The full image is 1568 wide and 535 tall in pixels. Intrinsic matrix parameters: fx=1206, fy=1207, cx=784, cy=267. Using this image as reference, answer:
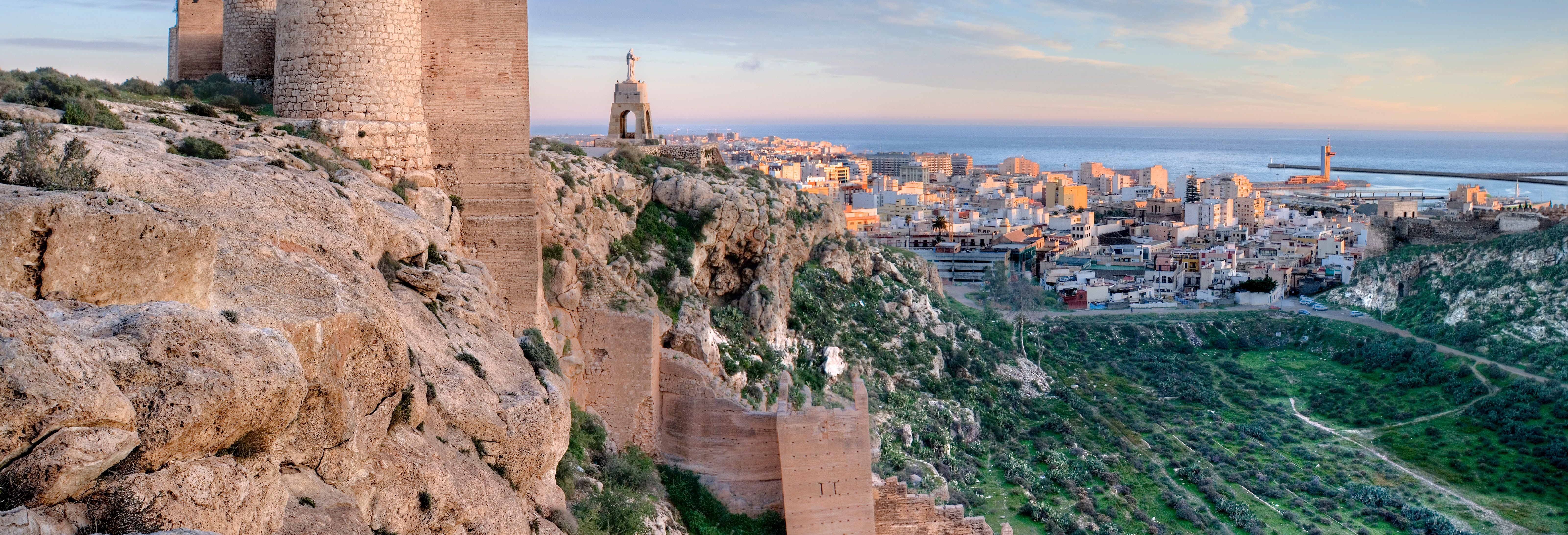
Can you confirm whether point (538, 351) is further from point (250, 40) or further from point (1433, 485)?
point (1433, 485)

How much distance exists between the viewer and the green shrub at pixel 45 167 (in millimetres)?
4961

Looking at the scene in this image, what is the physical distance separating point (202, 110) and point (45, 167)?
5.08m

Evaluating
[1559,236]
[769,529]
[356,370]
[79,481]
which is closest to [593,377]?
[769,529]

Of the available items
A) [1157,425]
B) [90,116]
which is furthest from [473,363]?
[1157,425]

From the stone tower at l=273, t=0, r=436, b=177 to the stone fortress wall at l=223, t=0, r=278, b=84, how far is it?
1.45 m

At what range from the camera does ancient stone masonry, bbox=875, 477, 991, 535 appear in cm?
1370

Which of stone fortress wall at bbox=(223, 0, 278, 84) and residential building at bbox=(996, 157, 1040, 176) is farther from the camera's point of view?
residential building at bbox=(996, 157, 1040, 176)

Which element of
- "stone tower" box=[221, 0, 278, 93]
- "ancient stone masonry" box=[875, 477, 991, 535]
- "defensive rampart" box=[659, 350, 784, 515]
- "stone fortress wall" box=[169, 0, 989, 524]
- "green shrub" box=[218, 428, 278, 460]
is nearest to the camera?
"green shrub" box=[218, 428, 278, 460]

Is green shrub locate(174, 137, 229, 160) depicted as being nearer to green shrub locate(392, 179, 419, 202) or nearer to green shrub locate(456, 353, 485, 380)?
green shrub locate(392, 179, 419, 202)

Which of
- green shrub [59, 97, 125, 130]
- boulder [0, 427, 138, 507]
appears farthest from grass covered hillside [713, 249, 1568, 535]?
boulder [0, 427, 138, 507]

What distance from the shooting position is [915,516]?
1388 centimetres

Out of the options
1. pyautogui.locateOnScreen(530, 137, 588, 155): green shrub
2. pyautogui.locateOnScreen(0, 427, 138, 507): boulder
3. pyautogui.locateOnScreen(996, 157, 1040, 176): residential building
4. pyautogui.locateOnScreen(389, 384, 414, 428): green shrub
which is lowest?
pyautogui.locateOnScreen(389, 384, 414, 428): green shrub

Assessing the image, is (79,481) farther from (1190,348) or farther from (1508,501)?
(1190,348)

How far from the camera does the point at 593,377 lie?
12766 millimetres
